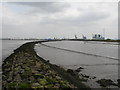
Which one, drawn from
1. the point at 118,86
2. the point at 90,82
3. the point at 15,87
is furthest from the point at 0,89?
the point at 118,86

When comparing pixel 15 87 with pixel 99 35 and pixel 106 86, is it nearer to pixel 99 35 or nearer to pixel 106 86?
pixel 106 86

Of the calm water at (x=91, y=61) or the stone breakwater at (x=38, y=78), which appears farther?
the calm water at (x=91, y=61)

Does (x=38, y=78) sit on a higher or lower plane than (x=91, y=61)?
higher

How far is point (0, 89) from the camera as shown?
7809 millimetres

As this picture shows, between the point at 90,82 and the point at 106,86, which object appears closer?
the point at 106,86

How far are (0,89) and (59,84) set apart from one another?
8.91ft

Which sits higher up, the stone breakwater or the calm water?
the stone breakwater

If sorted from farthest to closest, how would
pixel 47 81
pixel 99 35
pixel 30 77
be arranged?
pixel 99 35
pixel 30 77
pixel 47 81

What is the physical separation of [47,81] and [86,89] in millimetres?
1841

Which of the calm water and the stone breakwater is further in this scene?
the calm water

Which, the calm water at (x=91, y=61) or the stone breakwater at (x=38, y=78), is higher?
the stone breakwater at (x=38, y=78)

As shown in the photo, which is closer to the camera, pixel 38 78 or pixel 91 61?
pixel 38 78

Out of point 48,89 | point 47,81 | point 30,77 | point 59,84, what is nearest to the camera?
point 48,89

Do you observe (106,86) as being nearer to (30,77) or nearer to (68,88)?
(68,88)
